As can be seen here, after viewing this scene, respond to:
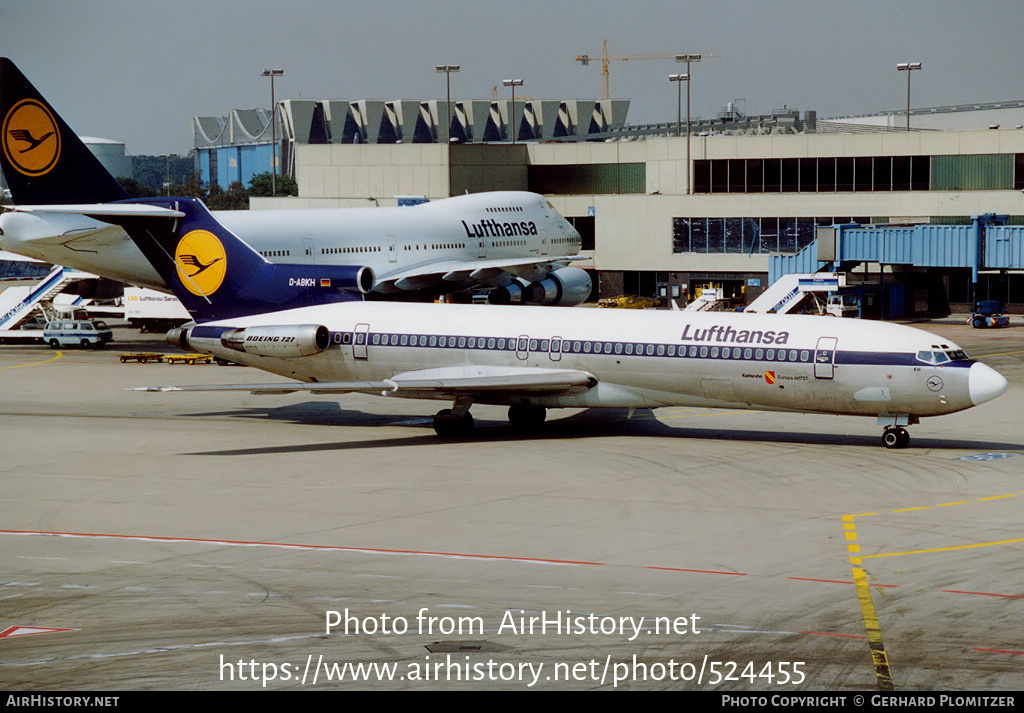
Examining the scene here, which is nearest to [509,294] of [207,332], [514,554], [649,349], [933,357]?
[207,332]

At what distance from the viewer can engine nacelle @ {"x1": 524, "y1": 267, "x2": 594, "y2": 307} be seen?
7106cm

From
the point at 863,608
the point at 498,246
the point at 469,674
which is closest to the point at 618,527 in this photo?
the point at 863,608

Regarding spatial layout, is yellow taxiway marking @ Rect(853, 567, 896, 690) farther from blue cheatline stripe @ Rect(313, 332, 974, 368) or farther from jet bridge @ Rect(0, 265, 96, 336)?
jet bridge @ Rect(0, 265, 96, 336)

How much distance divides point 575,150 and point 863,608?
81999 mm

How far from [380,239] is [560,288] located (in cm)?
1068

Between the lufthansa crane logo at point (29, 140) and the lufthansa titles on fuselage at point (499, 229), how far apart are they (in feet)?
79.5

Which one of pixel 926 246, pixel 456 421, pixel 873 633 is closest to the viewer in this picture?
pixel 873 633

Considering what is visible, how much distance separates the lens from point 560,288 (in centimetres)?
7219

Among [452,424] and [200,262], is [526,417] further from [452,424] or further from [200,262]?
[200,262]

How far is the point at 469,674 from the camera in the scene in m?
17.8

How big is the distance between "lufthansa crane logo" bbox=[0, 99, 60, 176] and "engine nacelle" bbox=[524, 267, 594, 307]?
85.1ft

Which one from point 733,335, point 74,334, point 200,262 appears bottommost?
point 74,334

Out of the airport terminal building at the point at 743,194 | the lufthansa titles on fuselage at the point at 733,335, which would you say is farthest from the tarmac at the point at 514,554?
the airport terminal building at the point at 743,194
